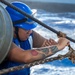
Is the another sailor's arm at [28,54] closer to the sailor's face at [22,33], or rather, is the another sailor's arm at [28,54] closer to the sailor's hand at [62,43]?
the sailor's hand at [62,43]

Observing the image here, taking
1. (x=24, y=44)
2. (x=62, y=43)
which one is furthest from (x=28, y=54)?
(x=24, y=44)

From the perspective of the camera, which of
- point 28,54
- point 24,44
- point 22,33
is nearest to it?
point 28,54

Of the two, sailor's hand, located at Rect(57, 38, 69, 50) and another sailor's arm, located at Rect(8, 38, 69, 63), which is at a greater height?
sailor's hand, located at Rect(57, 38, 69, 50)

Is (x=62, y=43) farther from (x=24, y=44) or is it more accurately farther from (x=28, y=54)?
(x=24, y=44)

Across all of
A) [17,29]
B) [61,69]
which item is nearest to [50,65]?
[61,69]

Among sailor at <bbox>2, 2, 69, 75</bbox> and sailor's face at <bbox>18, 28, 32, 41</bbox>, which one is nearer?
sailor at <bbox>2, 2, 69, 75</bbox>

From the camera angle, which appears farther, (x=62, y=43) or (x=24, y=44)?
(x=24, y=44)

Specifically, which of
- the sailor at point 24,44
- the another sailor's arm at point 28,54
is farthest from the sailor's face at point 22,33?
the another sailor's arm at point 28,54

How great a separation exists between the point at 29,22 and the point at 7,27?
49 centimetres

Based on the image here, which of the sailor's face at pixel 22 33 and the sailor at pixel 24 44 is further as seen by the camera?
the sailor's face at pixel 22 33

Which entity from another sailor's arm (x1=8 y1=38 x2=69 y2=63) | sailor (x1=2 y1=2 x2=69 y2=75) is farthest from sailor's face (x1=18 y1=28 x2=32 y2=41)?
another sailor's arm (x1=8 y1=38 x2=69 y2=63)

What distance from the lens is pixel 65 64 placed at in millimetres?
6609

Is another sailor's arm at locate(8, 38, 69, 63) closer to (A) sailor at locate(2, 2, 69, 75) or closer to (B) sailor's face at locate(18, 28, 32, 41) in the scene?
(A) sailor at locate(2, 2, 69, 75)

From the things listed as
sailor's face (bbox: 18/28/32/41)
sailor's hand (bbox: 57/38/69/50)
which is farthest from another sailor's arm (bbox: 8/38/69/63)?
sailor's face (bbox: 18/28/32/41)
